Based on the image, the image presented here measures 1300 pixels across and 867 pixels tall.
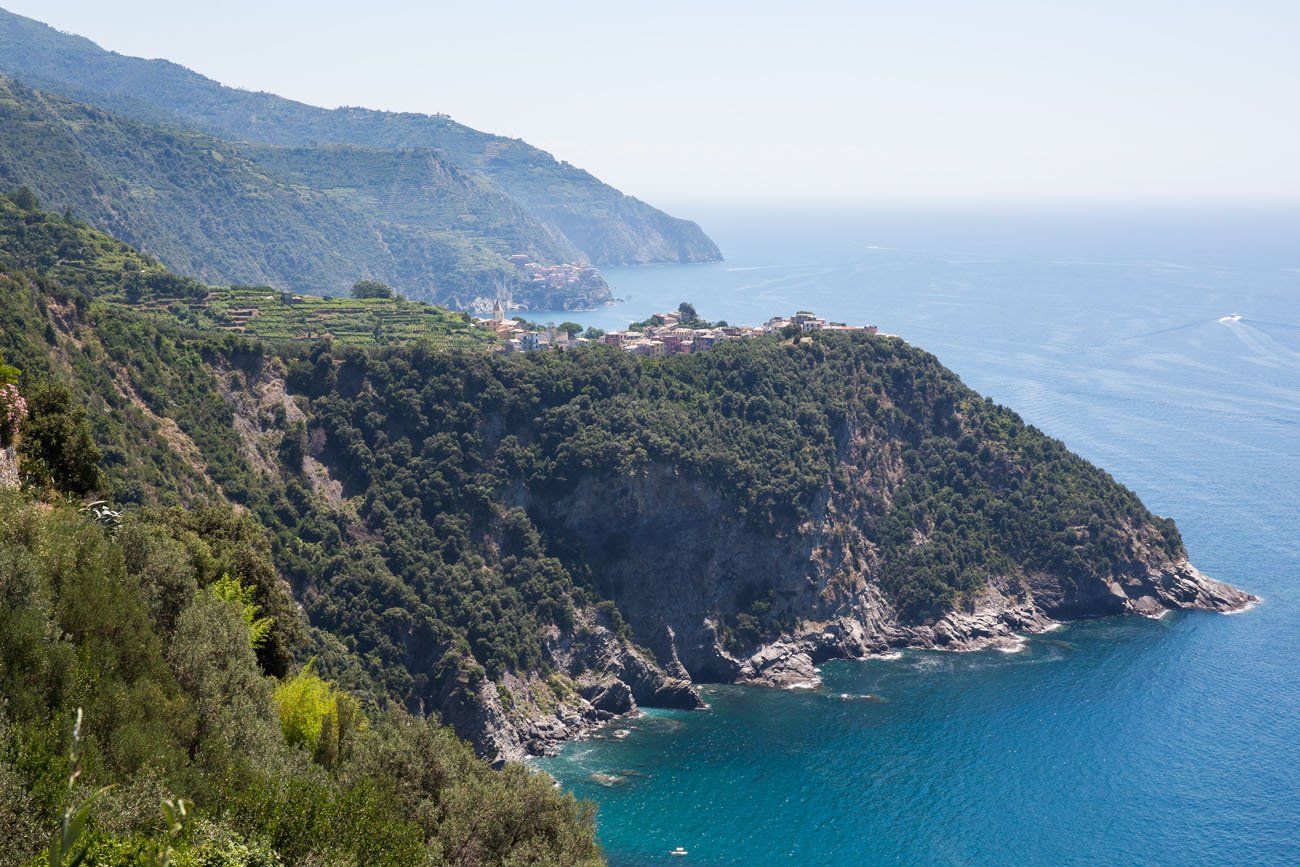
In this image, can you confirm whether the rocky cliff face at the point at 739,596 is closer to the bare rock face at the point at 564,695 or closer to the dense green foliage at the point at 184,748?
the bare rock face at the point at 564,695

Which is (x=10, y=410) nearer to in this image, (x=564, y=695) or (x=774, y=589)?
(x=564, y=695)

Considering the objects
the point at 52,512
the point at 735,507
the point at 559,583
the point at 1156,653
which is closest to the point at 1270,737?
the point at 1156,653

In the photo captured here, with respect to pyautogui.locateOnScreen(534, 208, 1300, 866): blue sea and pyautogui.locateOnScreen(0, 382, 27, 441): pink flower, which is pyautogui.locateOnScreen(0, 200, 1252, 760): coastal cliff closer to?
pyautogui.locateOnScreen(534, 208, 1300, 866): blue sea

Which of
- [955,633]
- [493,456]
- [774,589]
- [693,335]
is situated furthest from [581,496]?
[693,335]

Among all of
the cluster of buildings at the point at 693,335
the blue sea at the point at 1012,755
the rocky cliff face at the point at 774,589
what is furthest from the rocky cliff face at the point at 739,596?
the cluster of buildings at the point at 693,335

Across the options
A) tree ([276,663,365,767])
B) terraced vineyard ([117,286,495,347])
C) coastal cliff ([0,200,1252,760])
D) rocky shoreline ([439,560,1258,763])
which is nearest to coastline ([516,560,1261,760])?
rocky shoreline ([439,560,1258,763])

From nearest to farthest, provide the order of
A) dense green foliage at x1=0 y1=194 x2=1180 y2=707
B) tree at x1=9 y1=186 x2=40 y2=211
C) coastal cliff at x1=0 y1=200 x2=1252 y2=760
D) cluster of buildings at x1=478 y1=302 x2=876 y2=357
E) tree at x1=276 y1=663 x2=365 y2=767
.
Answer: tree at x1=276 y1=663 x2=365 y2=767 < dense green foliage at x1=0 y1=194 x2=1180 y2=707 < coastal cliff at x1=0 y1=200 x2=1252 y2=760 < tree at x1=9 y1=186 x2=40 y2=211 < cluster of buildings at x1=478 y1=302 x2=876 y2=357
